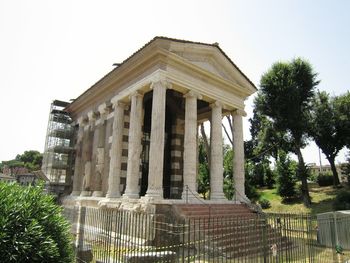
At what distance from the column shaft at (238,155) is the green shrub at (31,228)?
13.0 m

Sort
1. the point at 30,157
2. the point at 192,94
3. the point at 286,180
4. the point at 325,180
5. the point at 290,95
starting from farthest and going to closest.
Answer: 1. the point at 30,157
2. the point at 325,180
3. the point at 286,180
4. the point at 290,95
5. the point at 192,94

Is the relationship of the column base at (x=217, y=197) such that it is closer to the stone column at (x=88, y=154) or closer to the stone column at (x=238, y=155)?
the stone column at (x=238, y=155)

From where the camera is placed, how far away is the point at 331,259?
1057 cm

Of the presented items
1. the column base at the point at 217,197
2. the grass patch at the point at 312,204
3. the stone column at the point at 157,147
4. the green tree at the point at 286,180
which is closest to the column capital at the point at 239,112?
the column base at the point at 217,197

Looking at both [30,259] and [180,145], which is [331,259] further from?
[180,145]

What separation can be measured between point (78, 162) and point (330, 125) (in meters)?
30.5

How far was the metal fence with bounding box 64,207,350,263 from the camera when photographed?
7477 millimetres

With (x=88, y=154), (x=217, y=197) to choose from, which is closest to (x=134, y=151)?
(x=217, y=197)

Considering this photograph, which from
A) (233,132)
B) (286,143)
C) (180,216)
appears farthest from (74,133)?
(286,143)

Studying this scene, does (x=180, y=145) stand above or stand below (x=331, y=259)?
above

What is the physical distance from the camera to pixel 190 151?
15.6 meters

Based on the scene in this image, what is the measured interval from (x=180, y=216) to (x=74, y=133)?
56.2 feet

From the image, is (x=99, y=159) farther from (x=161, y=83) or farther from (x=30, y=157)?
(x=30, y=157)

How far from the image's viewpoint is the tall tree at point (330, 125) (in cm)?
3578
